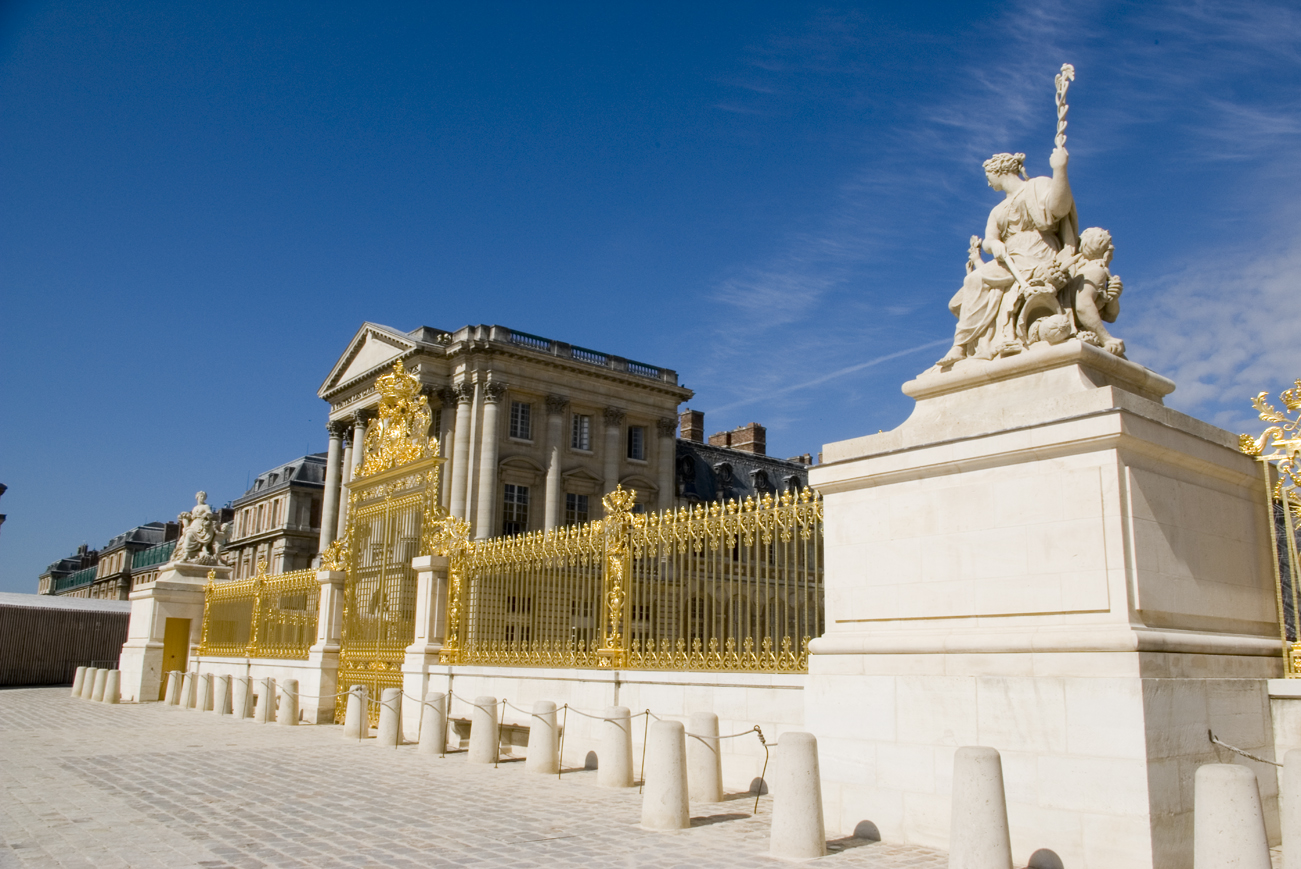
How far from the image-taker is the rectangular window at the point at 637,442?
51.7m

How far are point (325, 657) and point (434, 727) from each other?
537 centimetres

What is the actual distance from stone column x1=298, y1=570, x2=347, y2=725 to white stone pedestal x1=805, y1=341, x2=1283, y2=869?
11064mm

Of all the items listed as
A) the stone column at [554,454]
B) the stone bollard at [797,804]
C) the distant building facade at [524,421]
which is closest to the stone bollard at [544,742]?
the stone bollard at [797,804]

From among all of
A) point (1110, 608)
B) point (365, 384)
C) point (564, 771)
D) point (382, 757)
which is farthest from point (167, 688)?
point (365, 384)

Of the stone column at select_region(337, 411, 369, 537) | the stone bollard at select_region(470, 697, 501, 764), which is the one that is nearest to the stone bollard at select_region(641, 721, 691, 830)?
the stone bollard at select_region(470, 697, 501, 764)

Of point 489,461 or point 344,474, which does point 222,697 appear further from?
point 344,474

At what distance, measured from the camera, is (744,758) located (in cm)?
912

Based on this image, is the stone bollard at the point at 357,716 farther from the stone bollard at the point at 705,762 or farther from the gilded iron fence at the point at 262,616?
the stone bollard at the point at 705,762

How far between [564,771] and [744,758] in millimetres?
2426

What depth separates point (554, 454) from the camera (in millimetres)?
48531

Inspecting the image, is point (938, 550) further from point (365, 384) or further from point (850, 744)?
point (365, 384)

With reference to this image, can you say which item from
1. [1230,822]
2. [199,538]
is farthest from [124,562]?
[1230,822]

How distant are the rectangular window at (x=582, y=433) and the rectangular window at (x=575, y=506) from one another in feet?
8.04

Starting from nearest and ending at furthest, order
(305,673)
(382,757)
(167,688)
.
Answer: (382,757) → (305,673) → (167,688)
